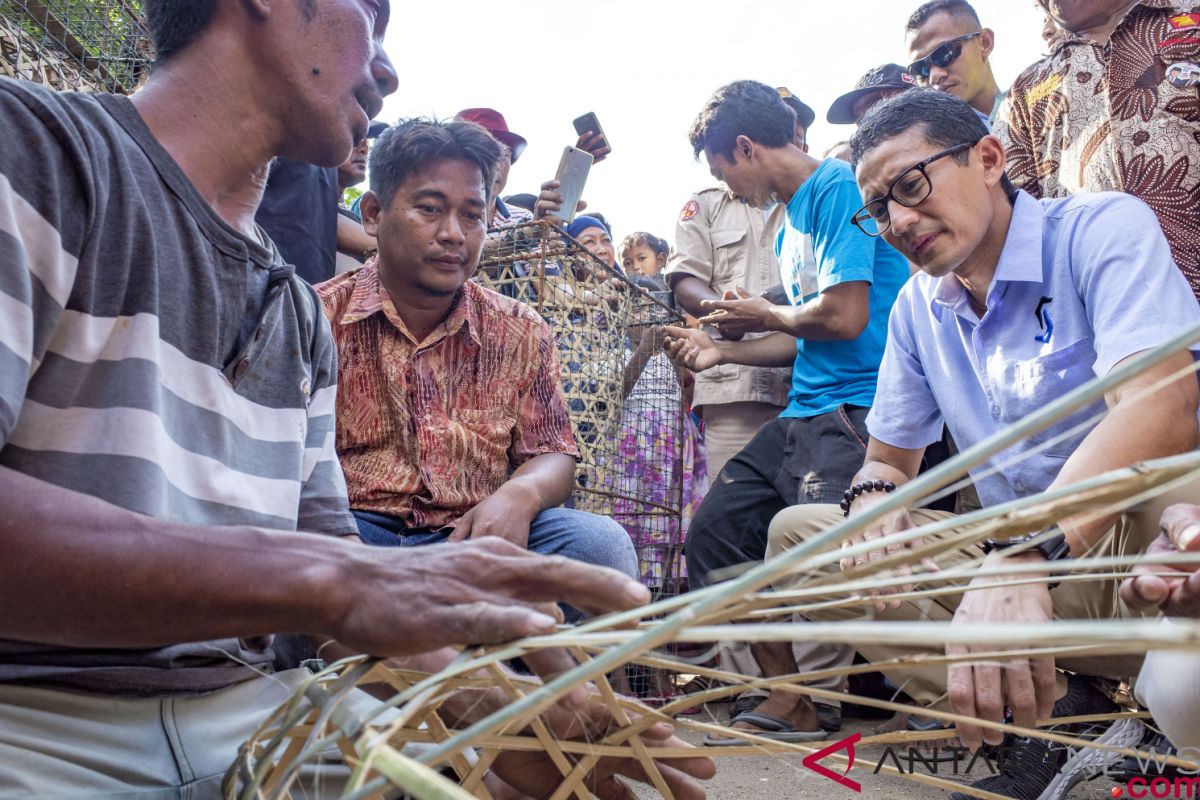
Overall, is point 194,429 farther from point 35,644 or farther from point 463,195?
point 463,195

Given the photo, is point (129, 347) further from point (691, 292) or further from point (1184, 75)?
point (691, 292)

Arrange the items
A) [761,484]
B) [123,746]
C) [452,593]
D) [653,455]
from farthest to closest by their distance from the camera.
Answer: [653,455]
[761,484]
[123,746]
[452,593]

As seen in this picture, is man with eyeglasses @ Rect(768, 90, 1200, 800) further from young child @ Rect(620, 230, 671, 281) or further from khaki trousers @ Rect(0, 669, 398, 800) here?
young child @ Rect(620, 230, 671, 281)

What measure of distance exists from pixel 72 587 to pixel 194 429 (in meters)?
0.35

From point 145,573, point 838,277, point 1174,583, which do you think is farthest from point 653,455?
point 145,573

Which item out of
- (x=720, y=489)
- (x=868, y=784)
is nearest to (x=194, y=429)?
(x=868, y=784)

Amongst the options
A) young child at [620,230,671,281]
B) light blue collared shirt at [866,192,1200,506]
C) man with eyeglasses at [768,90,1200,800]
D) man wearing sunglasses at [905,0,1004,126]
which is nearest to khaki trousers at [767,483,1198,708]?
man with eyeglasses at [768,90,1200,800]

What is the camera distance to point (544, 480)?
215cm

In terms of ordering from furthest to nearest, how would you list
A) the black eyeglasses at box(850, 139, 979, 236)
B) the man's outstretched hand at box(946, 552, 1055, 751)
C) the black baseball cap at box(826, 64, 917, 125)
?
the black baseball cap at box(826, 64, 917, 125), the black eyeglasses at box(850, 139, 979, 236), the man's outstretched hand at box(946, 552, 1055, 751)

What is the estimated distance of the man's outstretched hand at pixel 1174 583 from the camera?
3.55 feet

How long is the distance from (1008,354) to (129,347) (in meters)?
1.58

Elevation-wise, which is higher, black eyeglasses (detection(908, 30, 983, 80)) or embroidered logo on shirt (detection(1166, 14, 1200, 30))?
black eyeglasses (detection(908, 30, 983, 80))

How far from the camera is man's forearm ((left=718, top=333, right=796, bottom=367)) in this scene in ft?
10.5

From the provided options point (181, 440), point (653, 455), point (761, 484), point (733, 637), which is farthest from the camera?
point (653, 455)
